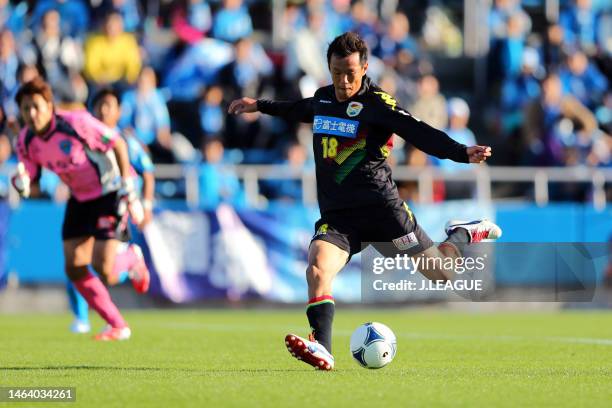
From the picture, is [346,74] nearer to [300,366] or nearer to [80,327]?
[300,366]

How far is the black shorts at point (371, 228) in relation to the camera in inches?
366

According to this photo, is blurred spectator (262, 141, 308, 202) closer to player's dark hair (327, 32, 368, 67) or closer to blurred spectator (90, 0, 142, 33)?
blurred spectator (90, 0, 142, 33)

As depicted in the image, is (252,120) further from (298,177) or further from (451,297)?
(451,297)

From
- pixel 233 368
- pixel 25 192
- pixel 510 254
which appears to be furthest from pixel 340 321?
pixel 233 368

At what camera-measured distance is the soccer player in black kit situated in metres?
8.99

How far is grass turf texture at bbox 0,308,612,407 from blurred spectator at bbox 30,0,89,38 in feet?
19.3

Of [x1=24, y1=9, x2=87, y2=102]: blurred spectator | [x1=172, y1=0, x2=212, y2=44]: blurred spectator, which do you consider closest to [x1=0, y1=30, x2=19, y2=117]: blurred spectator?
[x1=24, y1=9, x2=87, y2=102]: blurred spectator

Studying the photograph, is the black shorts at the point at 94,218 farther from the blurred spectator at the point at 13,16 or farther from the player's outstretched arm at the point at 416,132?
the blurred spectator at the point at 13,16

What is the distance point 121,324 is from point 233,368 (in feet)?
12.0

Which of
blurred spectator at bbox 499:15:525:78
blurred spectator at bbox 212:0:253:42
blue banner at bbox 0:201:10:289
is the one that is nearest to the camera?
blue banner at bbox 0:201:10:289

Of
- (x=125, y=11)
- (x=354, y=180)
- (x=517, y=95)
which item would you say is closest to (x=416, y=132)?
(x=354, y=180)

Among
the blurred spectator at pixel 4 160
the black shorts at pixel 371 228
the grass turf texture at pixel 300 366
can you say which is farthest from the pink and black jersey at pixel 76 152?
the blurred spectator at pixel 4 160

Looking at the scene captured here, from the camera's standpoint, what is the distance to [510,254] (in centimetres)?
1955

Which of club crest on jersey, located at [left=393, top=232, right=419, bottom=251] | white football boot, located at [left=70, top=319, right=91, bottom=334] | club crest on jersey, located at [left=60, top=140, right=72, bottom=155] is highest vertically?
club crest on jersey, located at [left=60, top=140, right=72, bottom=155]
